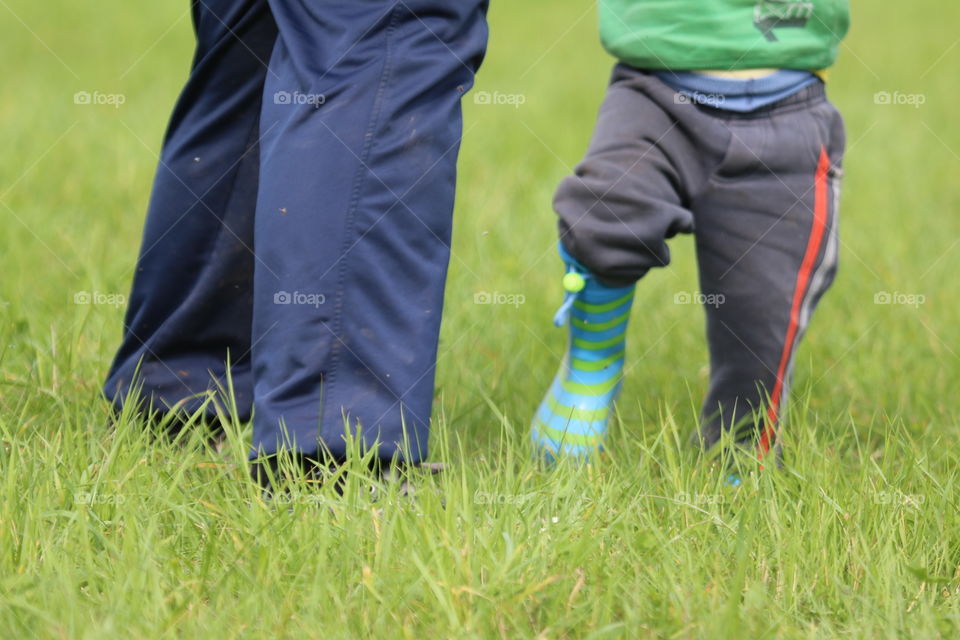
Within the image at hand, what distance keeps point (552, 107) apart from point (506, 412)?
367cm

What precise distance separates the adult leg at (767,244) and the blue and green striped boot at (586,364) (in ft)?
0.59

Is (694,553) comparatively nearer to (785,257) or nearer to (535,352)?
(785,257)

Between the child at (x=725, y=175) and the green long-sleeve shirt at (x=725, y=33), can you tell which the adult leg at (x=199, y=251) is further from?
the green long-sleeve shirt at (x=725, y=33)

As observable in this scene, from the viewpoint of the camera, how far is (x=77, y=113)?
5.03 meters

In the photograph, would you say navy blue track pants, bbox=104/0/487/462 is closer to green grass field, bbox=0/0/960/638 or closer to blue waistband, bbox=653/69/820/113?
green grass field, bbox=0/0/960/638

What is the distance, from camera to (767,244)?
2160 mm

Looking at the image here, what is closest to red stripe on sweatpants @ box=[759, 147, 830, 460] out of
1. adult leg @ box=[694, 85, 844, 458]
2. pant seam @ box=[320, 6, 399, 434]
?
adult leg @ box=[694, 85, 844, 458]

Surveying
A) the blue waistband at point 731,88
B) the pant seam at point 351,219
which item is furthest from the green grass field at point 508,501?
the blue waistband at point 731,88

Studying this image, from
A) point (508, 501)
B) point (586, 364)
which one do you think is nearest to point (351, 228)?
point (508, 501)

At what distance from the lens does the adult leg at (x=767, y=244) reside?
2158mm

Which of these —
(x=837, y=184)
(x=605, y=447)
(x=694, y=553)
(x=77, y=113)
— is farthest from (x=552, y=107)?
(x=694, y=553)

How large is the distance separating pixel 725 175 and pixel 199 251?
935mm

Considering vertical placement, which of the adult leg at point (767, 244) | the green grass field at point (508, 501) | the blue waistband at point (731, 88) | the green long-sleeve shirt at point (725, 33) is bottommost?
the green grass field at point (508, 501)

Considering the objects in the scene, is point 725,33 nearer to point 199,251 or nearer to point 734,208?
point 734,208
